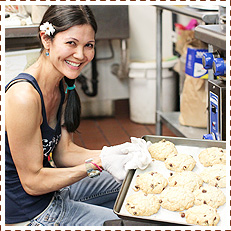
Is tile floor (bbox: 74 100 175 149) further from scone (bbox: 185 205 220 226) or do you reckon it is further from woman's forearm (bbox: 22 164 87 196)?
scone (bbox: 185 205 220 226)

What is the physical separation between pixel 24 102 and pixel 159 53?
1871mm

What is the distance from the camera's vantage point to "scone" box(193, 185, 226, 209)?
1225mm

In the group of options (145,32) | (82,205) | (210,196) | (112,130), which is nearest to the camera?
(210,196)

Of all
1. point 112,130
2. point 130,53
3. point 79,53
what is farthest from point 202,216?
point 130,53

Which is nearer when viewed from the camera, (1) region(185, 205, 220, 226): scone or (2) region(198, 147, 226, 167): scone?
(1) region(185, 205, 220, 226): scone

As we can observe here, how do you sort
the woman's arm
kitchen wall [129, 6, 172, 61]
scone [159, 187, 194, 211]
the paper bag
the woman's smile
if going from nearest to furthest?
scone [159, 187, 194, 211] → the woman's arm → the woman's smile → the paper bag → kitchen wall [129, 6, 172, 61]

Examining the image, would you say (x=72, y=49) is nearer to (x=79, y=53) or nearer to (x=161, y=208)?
(x=79, y=53)

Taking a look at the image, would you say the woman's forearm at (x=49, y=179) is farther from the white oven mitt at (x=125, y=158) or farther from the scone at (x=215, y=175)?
the scone at (x=215, y=175)

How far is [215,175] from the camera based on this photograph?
4.42ft

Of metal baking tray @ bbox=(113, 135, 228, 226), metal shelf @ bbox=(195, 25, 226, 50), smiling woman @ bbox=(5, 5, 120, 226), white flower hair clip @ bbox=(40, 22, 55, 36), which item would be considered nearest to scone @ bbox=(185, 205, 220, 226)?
metal baking tray @ bbox=(113, 135, 228, 226)

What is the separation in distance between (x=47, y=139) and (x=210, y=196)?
0.76 metres

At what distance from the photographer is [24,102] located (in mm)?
1511

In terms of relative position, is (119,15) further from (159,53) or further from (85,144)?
(85,144)

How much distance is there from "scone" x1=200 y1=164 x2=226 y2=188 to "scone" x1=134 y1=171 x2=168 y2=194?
Result: 0.14m
